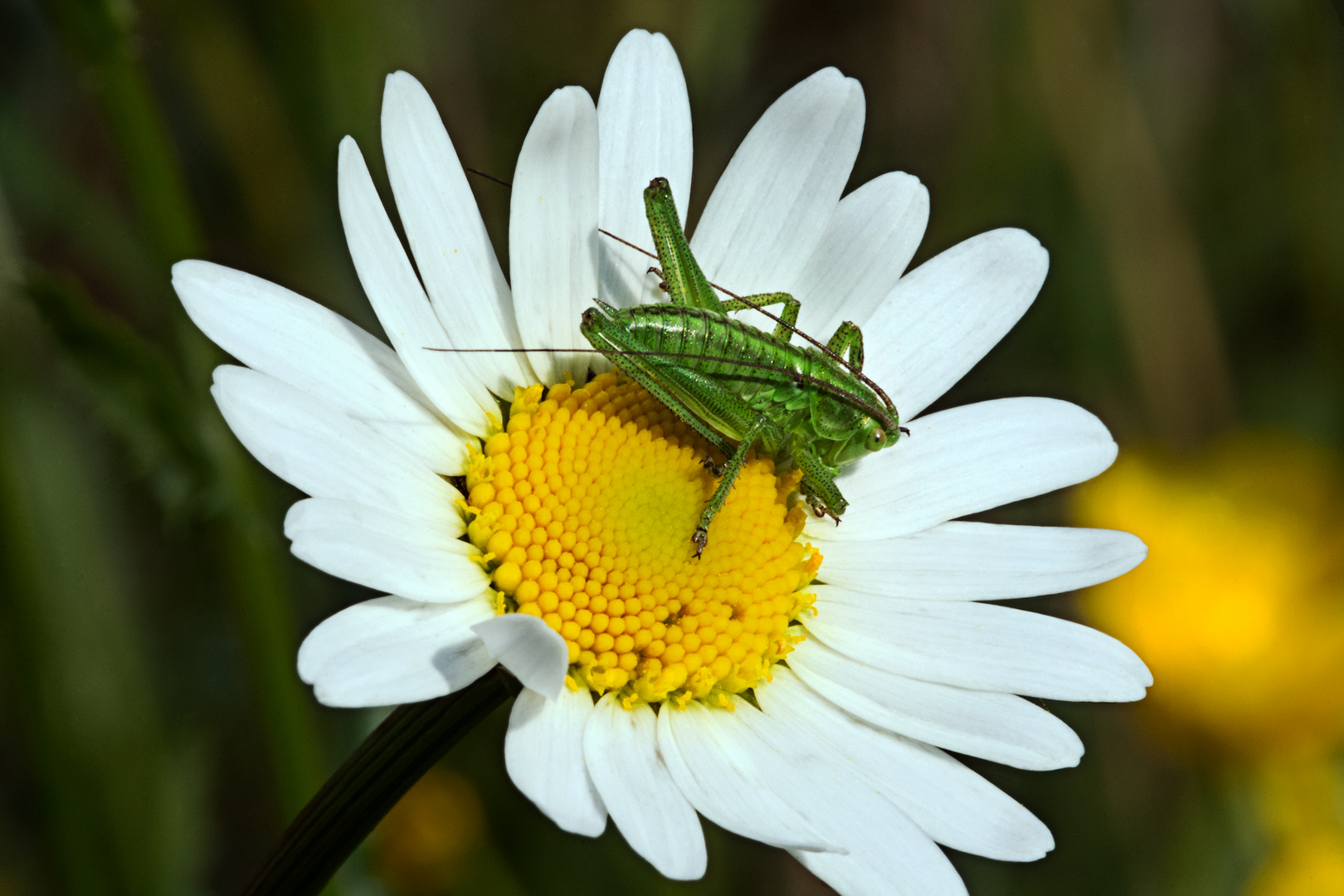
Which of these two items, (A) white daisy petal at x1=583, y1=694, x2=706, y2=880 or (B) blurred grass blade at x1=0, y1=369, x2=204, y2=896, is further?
(B) blurred grass blade at x1=0, y1=369, x2=204, y2=896

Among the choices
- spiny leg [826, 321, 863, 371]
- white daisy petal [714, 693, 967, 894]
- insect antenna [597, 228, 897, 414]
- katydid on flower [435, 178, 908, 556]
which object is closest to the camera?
white daisy petal [714, 693, 967, 894]

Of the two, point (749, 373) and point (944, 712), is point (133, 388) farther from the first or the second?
point (944, 712)

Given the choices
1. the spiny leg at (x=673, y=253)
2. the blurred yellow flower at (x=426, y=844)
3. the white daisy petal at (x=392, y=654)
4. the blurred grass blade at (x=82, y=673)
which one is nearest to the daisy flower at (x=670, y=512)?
the white daisy petal at (x=392, y=654)

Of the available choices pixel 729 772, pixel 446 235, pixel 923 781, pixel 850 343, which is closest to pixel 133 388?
pixel 446 235

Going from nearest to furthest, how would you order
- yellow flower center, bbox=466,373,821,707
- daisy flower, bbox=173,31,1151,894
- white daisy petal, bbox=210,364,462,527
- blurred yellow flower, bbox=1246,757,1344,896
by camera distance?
white daisy petal, bbox=210,364,462,527, daisy flower, bbox=173,31,1151,894, yellow flower center, bbox=466,373,821,707, blurred yellow flower, bbox=1246,757,1344,896

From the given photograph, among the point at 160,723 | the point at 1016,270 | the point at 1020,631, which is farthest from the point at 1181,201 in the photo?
the point at 160,723

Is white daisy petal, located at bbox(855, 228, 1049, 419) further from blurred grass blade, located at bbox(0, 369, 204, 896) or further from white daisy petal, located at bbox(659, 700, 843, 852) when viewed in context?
blurred grass blade, located at bbox(0, 369, 204, 896)

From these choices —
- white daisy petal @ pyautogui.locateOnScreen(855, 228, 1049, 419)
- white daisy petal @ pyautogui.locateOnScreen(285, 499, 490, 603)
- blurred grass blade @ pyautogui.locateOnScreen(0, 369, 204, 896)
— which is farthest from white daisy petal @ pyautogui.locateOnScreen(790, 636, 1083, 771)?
blurred grass blade @ pyautogui.locateOnScreen(0, 369, 204, 896)
